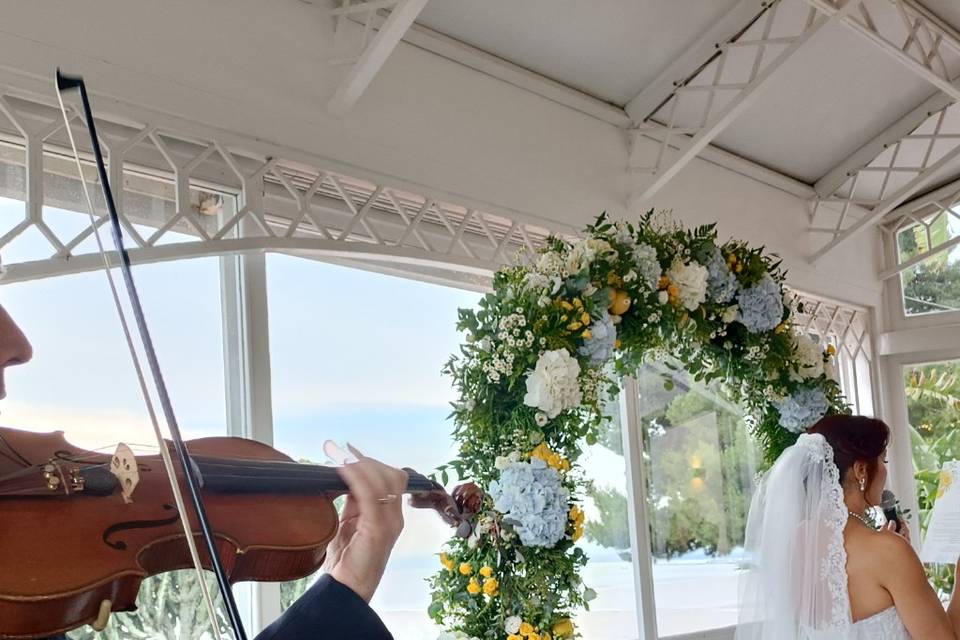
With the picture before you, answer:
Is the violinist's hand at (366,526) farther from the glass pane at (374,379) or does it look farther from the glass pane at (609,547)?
the glass pane at (609,547)

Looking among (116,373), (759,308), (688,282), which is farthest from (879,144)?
(116,373)

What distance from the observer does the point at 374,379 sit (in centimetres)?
379

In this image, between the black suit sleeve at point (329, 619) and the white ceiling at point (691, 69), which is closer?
the black suit sleeve at point (329, 619)

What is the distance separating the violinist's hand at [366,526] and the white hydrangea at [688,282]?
76.6 inches

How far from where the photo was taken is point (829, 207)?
6.85 meters

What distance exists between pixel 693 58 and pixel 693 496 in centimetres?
243

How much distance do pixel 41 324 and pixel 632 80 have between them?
10.6ft

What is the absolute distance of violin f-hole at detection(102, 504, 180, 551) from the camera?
1.34 metres

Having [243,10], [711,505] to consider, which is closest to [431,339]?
[243,10]

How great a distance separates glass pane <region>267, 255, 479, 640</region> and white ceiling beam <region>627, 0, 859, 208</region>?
1.40 m

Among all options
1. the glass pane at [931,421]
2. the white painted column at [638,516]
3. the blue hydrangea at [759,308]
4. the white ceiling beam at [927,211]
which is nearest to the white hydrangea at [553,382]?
the blue hydrangea at [759,308]

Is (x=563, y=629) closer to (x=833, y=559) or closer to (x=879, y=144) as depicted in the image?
(x=833, y=559)

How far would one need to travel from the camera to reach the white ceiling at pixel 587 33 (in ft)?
13.5

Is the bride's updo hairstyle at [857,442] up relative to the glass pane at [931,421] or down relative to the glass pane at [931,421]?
down
